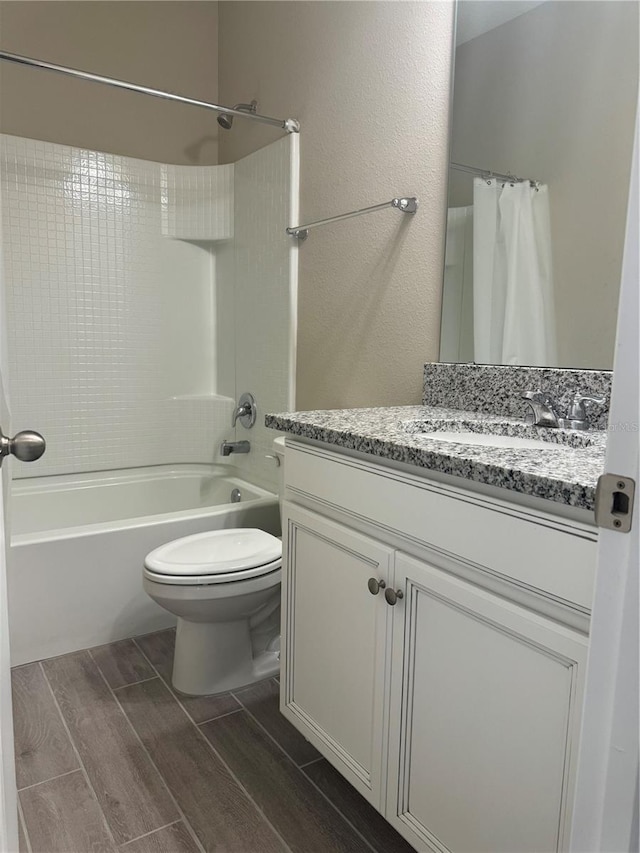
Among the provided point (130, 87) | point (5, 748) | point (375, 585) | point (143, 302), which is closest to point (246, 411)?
point (143, 302)

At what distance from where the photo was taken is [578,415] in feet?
4.47

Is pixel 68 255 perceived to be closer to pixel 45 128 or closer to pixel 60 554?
pixel 45 128

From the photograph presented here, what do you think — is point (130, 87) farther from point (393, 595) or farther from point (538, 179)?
point (393, 595)

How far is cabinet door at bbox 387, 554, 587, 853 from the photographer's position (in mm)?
873

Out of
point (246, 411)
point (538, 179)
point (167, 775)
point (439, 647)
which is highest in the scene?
point (538, 179)

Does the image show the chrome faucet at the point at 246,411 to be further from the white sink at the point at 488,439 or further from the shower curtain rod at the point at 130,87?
the white sink at the point at 488,439

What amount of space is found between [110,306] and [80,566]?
1.25m

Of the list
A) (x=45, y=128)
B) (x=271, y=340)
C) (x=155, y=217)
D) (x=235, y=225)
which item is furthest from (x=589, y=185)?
(x=45, y=128)

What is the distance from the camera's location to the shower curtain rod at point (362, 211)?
1.80 m

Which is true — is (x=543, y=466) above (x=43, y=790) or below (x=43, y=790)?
above

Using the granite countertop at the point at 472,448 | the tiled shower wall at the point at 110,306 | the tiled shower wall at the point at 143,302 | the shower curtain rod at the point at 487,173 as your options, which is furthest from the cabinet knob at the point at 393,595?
the tiled shower wall at the point at 110,306

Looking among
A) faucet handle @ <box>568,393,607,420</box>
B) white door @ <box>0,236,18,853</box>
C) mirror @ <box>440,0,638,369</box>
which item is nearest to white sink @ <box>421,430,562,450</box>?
faucet handle @ <box>568,393,607,420</box>

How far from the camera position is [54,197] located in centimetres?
260

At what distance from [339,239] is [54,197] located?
130cm
